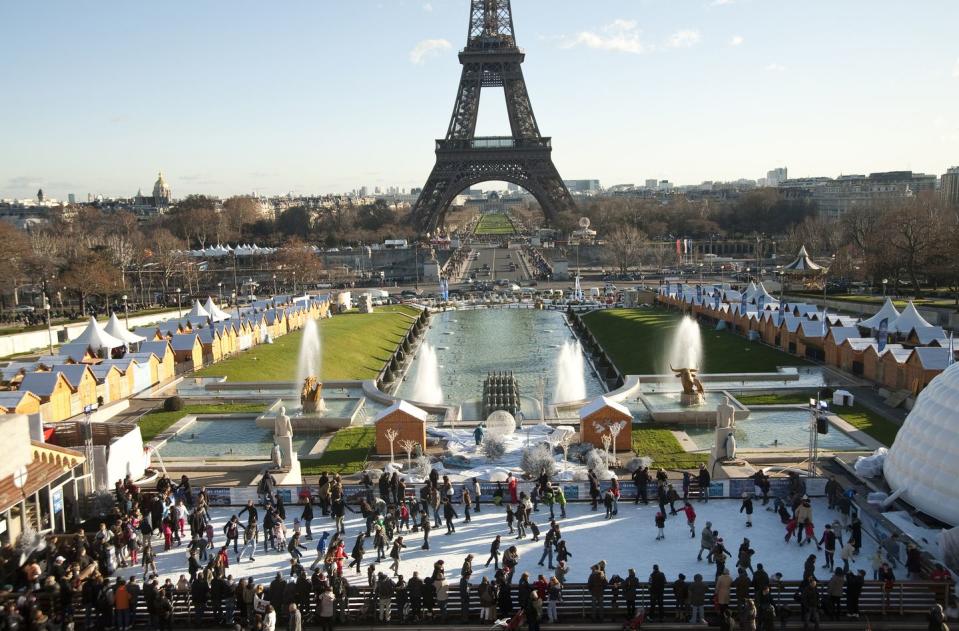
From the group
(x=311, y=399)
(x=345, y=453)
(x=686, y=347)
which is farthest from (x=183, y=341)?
(x=686, y=347)

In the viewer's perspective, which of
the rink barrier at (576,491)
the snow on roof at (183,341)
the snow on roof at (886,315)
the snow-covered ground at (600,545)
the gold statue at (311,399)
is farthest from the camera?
the snow on roof at (886,315)

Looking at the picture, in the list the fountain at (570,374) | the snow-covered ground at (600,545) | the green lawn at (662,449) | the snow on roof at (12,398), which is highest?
the snow on roof at (12,398)

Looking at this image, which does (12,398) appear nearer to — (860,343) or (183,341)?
(183,341)

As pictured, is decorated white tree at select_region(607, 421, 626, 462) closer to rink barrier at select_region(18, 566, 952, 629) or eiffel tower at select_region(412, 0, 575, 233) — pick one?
rink barrier at select_region(18, 566, 952, 629)

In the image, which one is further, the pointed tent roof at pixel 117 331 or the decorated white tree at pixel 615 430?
the pointed tent roof at pixel 117 331

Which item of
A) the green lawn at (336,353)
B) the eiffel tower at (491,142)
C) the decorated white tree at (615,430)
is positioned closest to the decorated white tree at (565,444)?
the decorated white tree at (615,430)

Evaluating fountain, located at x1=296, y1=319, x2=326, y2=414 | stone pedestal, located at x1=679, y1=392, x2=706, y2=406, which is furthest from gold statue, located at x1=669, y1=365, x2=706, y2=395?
fountain, located at x1=296, y1=319, x2=326, y2=414

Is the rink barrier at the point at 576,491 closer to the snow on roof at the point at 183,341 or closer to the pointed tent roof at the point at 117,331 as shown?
the snow on roof at the point at 183,341
